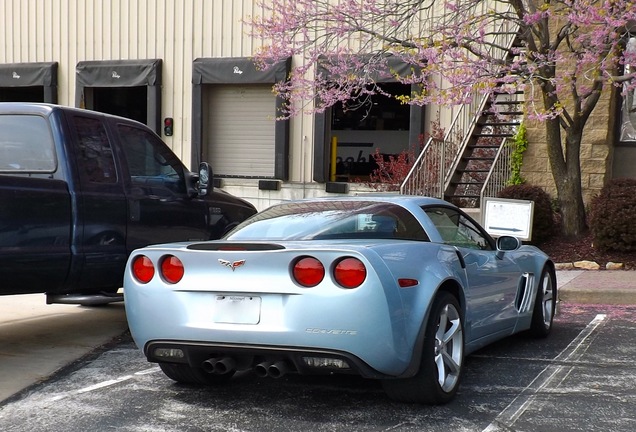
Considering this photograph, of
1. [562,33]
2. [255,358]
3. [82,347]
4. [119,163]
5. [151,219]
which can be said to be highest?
[562,33]

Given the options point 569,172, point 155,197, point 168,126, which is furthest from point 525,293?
point 168,126

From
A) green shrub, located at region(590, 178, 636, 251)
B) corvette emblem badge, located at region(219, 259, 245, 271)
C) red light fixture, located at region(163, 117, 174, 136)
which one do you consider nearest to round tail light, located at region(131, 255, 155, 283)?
corvette emblem badge, located at region(219, 259, 245, 271)

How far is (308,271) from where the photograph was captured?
4762 mm

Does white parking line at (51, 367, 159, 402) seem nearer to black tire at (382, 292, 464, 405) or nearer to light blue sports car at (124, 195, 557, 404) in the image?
light blue sports car at (124, 195, 557, 404)

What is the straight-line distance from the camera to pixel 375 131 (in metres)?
21.8

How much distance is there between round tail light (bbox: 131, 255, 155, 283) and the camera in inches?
206

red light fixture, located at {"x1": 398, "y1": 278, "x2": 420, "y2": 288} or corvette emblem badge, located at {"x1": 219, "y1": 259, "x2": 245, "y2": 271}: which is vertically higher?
corvette emblem badge, located at {"x1": 219, "y1": 259, "x2": 245, "y2": 271}

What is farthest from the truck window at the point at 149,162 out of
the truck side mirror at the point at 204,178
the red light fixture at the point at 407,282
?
the red light fixture at the point at 407,282

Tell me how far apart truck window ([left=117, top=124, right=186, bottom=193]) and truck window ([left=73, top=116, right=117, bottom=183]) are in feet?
0.80

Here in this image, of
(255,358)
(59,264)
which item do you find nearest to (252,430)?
(255,358)

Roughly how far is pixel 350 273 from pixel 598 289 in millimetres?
5771

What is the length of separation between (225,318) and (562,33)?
8844 millimetres

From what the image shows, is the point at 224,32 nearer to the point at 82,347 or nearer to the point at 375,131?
the point at 375,131

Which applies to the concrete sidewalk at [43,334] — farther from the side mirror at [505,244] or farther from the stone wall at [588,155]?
the stone wall at [588,155]
